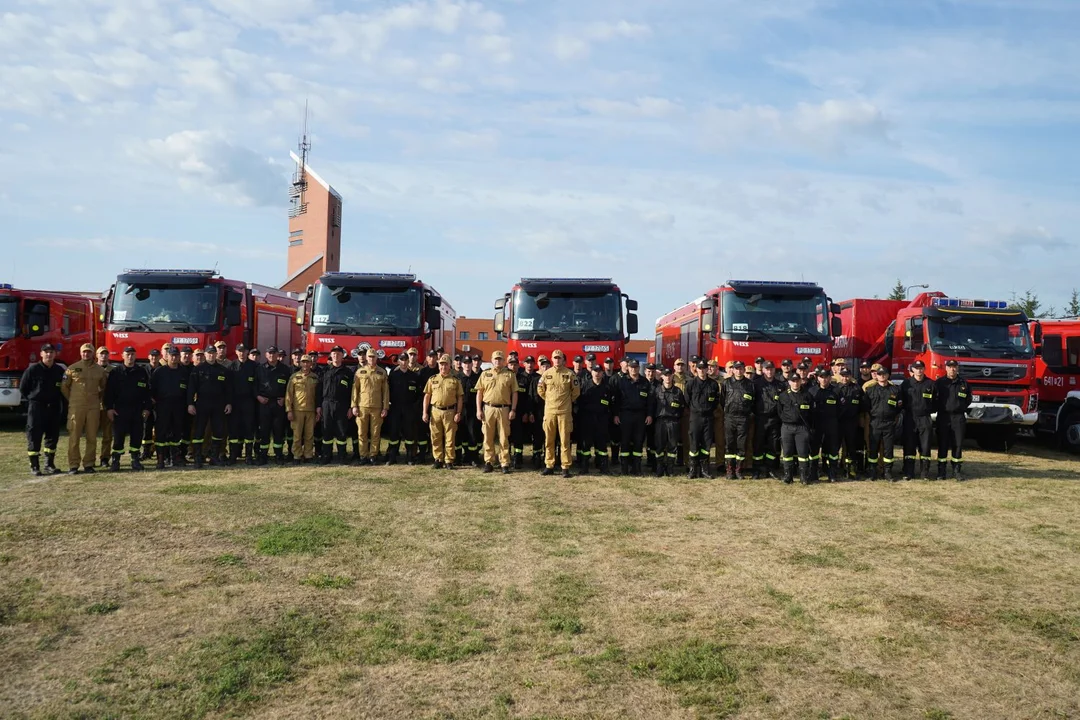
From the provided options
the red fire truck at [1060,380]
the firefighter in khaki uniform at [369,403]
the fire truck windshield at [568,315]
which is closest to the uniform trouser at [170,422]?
the firefighter in khaki uniform at [369,403]

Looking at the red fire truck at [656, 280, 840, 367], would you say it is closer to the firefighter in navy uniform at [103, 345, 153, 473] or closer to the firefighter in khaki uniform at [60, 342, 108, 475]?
the firefighter in navy uniform at [103, 345, 153, 473]

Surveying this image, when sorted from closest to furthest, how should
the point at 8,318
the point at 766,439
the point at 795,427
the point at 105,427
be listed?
the point at 105,427
the point at 795,427
the point at 766,439
the point at 8,318

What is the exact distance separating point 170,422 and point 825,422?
8.89 metres

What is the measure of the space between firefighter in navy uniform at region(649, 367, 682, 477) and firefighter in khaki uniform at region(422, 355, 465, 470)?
272 cm

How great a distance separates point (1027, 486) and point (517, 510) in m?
7.05

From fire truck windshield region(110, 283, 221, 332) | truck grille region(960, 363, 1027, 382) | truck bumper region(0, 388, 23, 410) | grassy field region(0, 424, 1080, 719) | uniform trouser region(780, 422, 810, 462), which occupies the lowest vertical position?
grassy field region(0, 424, 1080, 719)

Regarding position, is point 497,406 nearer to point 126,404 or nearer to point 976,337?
point 126,404

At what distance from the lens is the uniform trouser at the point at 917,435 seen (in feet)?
37.4

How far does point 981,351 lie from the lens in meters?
13.7

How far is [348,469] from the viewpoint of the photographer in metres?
11.0

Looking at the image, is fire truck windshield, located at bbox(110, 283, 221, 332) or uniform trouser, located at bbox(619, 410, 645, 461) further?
fire truck windshield, located at bbox(110, 283, 221, 332)

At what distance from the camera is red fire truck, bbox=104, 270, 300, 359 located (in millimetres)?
13359

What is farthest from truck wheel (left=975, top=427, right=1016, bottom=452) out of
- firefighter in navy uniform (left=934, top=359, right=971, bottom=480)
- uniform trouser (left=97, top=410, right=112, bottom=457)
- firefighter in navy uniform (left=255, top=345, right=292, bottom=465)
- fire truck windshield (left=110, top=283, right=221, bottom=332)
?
uniform trouser (left=97, top=410, right=112, bottom=457)

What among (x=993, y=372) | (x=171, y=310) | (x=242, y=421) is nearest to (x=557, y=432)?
(x=242, y=421)
